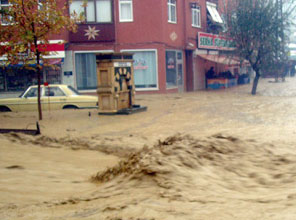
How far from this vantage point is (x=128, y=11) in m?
24.2

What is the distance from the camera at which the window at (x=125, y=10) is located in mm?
24047

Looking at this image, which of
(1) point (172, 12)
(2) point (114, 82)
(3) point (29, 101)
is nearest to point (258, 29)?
(1) point (172, 12)

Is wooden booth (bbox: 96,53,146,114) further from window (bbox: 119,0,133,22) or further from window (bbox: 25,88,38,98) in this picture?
window (bbox: 119,0,133,22)

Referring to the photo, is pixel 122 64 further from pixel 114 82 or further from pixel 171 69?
pixel 171 69

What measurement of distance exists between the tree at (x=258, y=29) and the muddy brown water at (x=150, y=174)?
13513 mm

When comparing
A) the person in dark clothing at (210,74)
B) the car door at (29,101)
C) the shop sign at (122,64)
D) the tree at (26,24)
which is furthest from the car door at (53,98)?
the person in dark clothing at (210,74)

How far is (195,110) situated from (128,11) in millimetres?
9819

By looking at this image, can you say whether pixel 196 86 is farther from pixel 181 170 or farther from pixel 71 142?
pixel 181 170

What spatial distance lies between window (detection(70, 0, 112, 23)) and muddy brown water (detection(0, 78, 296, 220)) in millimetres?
13089

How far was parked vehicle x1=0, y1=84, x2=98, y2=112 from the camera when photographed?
15984mm

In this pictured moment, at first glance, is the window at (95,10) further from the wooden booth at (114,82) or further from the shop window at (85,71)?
the wooden booth at (114,82)

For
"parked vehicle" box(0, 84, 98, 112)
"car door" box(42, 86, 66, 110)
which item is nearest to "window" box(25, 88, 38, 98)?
"parked vehicle" box(0, 84, 98, 112)

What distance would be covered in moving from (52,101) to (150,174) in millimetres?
10931

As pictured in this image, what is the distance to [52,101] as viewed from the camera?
52.6ft
